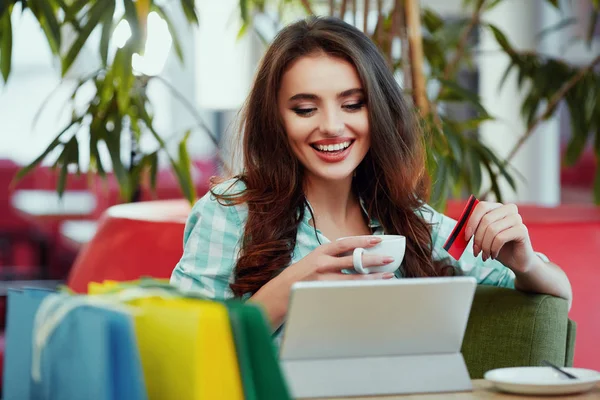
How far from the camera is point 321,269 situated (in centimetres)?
141

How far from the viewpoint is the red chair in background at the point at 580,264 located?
91.6 inches

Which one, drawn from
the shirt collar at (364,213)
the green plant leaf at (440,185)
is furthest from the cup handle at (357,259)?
the green plant leaf at (440,185)

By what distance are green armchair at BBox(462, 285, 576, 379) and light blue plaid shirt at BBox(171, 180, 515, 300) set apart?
4.3 inches

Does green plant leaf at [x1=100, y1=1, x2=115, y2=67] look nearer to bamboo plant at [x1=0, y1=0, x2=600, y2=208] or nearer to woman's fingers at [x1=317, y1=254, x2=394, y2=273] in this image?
bamboo plant at [x1=0, y1=0, x2=600, y2=208]

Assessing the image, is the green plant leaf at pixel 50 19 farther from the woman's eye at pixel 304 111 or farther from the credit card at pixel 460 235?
the credit card at pixel 460 235

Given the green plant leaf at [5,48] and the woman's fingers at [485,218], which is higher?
the green plant leaf at [5,48]

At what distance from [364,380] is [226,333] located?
0.31 m

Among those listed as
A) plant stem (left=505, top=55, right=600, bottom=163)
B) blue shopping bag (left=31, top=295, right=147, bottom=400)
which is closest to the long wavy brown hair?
blue shopping bag (left=31, top=295, right=147, bottom=400)

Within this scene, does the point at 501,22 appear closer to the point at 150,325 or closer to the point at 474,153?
the point at 474,153

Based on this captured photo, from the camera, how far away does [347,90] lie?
1708 millimetres

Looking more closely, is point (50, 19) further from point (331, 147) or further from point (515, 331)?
point (515, 331)

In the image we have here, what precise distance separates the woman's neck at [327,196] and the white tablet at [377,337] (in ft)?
2.26

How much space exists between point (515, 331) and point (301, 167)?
0.50 meters

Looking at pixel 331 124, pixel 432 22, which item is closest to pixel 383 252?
pixel 331 124
